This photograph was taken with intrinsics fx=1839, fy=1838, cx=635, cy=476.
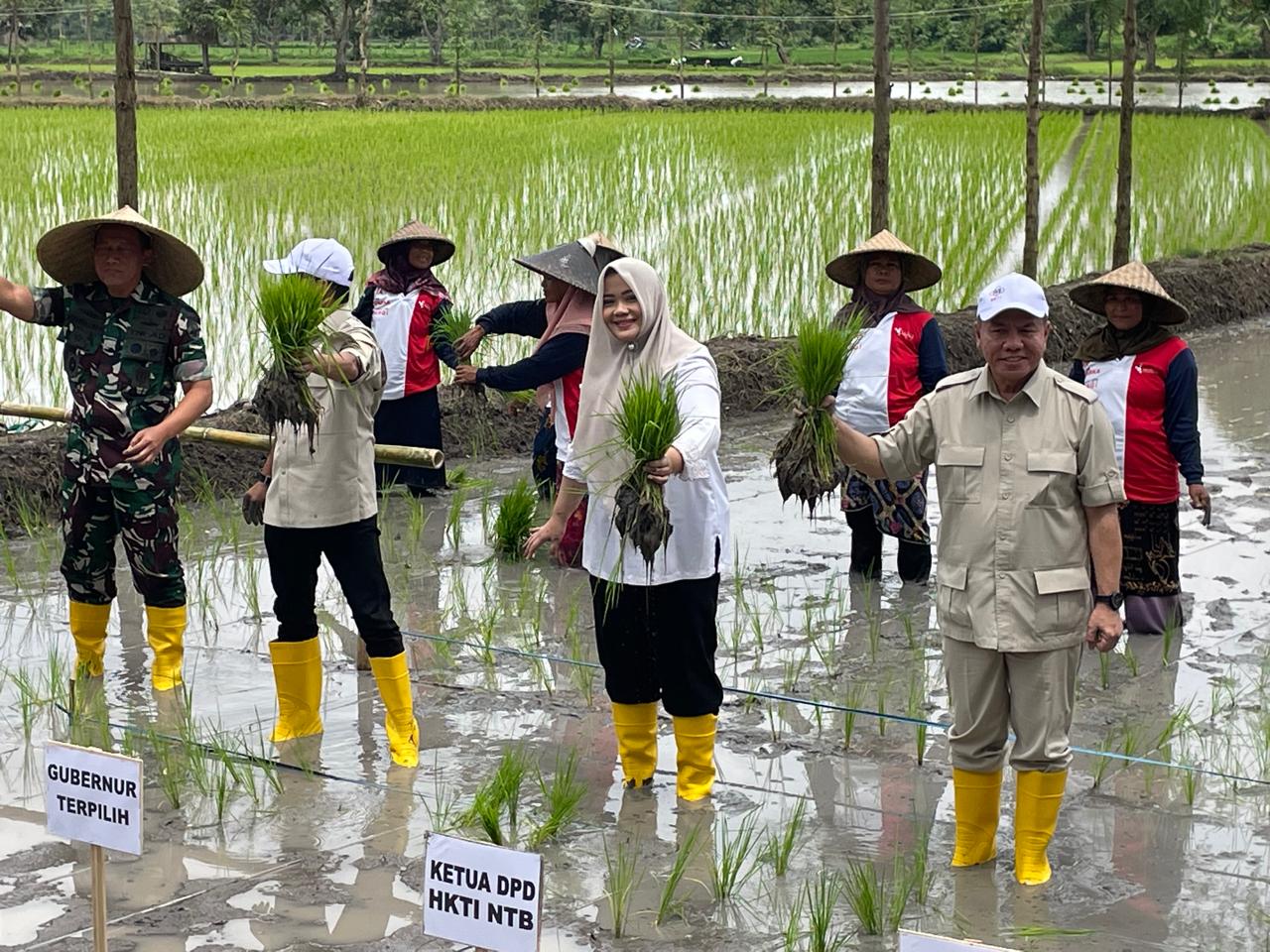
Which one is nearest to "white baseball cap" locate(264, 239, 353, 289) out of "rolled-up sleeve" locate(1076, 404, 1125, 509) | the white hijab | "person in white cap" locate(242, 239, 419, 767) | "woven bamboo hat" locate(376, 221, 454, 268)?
"person in white cap" locate(242, 239, 419, 767)

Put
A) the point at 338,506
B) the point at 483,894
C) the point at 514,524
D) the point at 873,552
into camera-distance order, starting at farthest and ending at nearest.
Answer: the point at 514,524, the point at 873,552, the point at 338,506, the point at 483,894

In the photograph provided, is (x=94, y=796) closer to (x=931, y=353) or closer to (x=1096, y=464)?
(x=1096, y=464)

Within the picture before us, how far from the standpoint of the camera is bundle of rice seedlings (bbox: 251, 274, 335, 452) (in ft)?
15.4

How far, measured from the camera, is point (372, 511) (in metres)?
5.07

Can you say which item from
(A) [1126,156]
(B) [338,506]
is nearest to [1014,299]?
(B) [338,506]

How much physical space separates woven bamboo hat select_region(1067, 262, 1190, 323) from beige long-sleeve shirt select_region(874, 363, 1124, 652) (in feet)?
5.35

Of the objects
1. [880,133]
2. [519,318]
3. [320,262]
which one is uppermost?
[880,133]

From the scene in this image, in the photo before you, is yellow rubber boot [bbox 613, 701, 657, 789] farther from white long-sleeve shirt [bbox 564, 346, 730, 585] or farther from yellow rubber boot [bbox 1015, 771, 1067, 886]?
yellow rubber boot [bbox 1015, 771, 1067, 886]

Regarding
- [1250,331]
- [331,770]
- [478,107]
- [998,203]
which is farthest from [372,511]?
[478,107]

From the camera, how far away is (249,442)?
19.7 ft

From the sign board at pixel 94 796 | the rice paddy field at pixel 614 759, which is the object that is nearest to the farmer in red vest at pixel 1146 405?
the rice paddy field at pixel 614 759

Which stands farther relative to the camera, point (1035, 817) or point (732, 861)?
point (732, 861)

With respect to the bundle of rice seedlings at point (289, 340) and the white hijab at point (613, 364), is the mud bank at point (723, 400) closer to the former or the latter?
the white hijab at point (613, 364)

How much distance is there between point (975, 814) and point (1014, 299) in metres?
1.19
